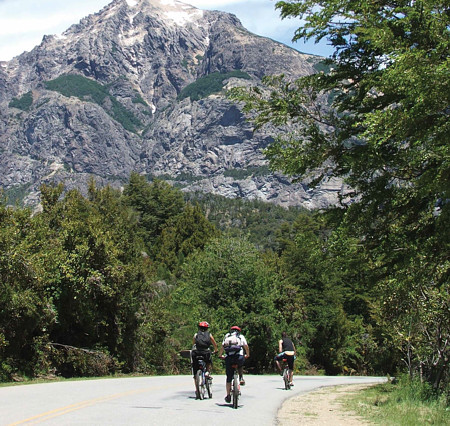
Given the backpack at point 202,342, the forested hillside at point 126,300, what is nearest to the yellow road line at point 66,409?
the backpack at point 202,342

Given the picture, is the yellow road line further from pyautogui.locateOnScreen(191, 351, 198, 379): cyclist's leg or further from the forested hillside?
the forested hillside

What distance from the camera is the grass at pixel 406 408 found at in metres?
10.5

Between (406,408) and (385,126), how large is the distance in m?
7.04

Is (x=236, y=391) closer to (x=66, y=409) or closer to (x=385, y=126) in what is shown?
(x=66, y=409)

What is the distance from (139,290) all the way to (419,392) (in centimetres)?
1820

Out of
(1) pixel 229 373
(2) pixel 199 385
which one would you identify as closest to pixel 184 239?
(2) pixel 199 385

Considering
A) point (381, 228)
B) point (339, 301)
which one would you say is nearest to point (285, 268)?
point (339, 301)

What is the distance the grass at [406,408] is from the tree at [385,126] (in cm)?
253

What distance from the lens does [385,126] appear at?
322 inches

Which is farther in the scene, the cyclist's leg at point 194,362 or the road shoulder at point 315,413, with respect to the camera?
the cyclist's leg at point 194,362

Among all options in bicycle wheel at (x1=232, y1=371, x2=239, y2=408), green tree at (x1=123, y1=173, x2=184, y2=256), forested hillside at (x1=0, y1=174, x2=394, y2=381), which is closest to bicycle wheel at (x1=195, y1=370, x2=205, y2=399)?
bicycle wheel at (x1=232, y1=371, x2=239, y2=408)

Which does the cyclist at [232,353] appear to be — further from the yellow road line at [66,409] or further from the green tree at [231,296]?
the green tree at [231,296]

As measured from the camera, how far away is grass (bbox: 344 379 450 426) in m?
10.5

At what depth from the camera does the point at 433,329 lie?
19016 mm
